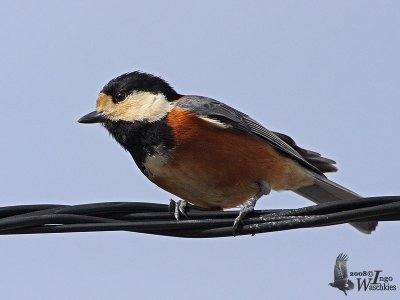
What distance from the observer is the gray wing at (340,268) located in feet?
21.3

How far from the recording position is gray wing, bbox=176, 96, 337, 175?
661cm

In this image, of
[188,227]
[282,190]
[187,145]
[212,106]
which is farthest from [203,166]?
[188,227]

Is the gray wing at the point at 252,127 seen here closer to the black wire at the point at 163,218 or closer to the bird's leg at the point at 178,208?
the bird's leg at the point at 178,208

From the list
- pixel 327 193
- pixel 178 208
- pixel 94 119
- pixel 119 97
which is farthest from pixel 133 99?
pixel 327 193

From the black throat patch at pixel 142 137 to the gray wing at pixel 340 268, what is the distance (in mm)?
A: 1757

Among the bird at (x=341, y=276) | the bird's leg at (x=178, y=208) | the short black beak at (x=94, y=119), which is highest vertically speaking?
the short black beak at (x=94, y=119)

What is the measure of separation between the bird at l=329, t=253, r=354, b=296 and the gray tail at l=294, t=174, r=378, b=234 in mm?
451

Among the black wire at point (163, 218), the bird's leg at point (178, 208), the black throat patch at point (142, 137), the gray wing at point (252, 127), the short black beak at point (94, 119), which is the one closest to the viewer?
the black wire at point (163, 218)

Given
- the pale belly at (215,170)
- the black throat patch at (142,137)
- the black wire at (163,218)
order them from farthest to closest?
the black throat patch at (142,137) → the pale belly at (215,170) → the black wire at (163,218)

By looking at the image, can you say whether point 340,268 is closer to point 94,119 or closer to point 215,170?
point 215,170

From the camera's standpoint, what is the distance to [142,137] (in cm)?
650

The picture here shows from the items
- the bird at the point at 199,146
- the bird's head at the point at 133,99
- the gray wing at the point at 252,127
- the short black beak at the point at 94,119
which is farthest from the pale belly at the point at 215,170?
the short black beak at the point at 94,119

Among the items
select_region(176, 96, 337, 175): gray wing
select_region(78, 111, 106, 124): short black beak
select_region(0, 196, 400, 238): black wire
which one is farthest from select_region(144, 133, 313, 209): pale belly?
select_region(0, 196, 400, 238): black wire

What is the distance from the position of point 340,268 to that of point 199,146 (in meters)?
1.64
